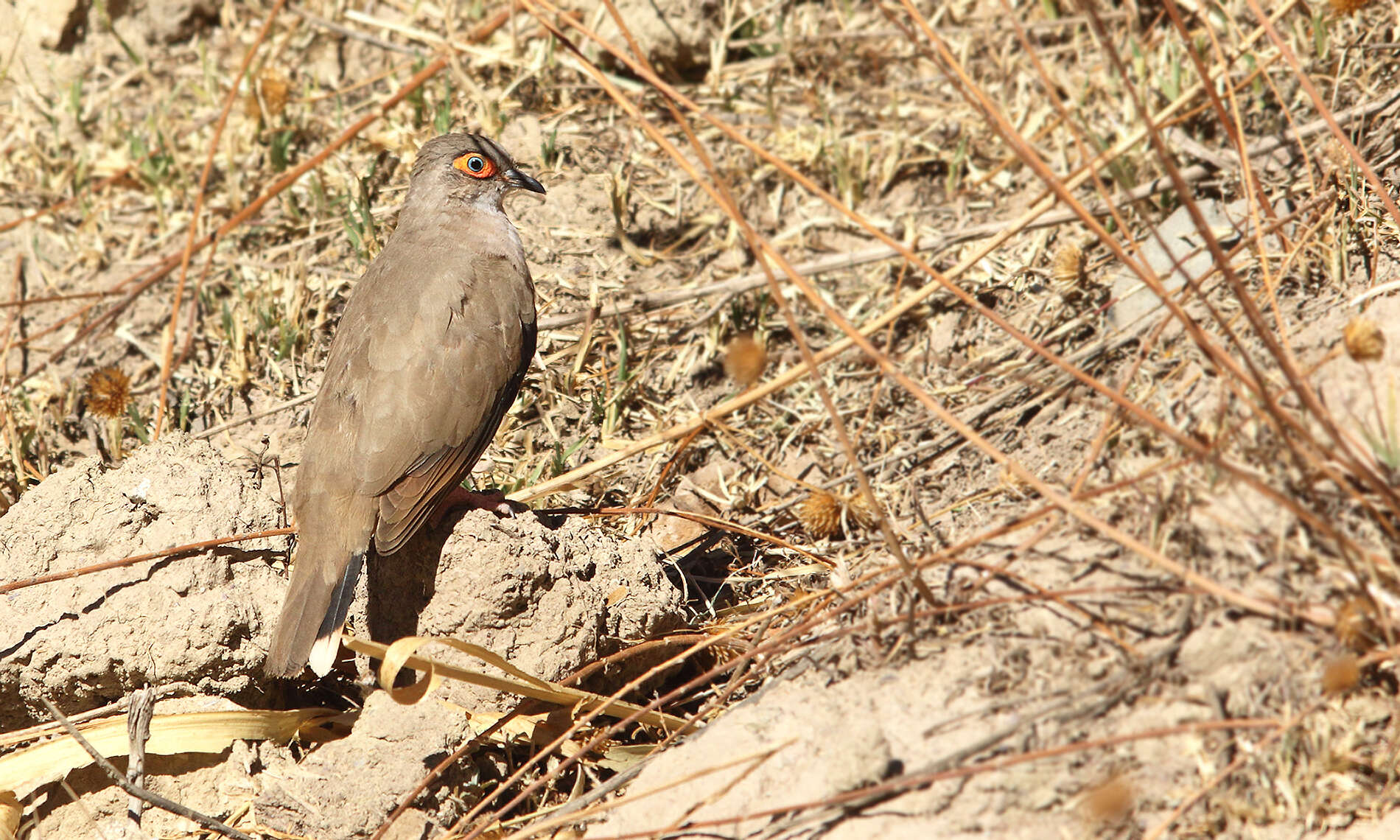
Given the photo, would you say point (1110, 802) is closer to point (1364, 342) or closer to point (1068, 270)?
point (1364, 342)

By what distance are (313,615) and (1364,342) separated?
3159 mm

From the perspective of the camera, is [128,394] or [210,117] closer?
[128,394]

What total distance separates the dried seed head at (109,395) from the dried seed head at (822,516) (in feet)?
Result: 9.96

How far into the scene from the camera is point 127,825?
151 inches

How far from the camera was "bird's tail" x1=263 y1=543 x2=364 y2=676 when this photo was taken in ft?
12.3

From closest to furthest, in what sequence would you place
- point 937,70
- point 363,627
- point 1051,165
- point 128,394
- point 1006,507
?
point 1006,507, point 363,627, point 128,394, point 1051,165, point 937,70

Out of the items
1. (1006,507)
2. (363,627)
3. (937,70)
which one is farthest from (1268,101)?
(363,627)

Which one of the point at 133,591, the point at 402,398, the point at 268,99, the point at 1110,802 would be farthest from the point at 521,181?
the point at 1110,802

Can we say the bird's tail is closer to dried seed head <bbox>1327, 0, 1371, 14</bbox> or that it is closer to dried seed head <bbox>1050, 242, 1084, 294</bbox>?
dried seed head <bbox>1050, 242, 1084, 294</bbox>

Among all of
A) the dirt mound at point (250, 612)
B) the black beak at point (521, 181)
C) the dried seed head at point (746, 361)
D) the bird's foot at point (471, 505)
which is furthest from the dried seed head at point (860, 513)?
the black beak at point (521, 181)

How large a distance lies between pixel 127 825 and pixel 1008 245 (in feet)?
14.0

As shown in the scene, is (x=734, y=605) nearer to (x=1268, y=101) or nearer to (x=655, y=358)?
(x=655, y=358)

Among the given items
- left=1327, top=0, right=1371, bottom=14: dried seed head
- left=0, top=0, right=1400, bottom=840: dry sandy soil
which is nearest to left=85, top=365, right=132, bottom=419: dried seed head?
left=0, top=0, right=1400, bottom=840: dry sandy soil

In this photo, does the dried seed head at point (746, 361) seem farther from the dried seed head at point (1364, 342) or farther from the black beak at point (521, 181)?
the dried seed head at point (1364, 342)
